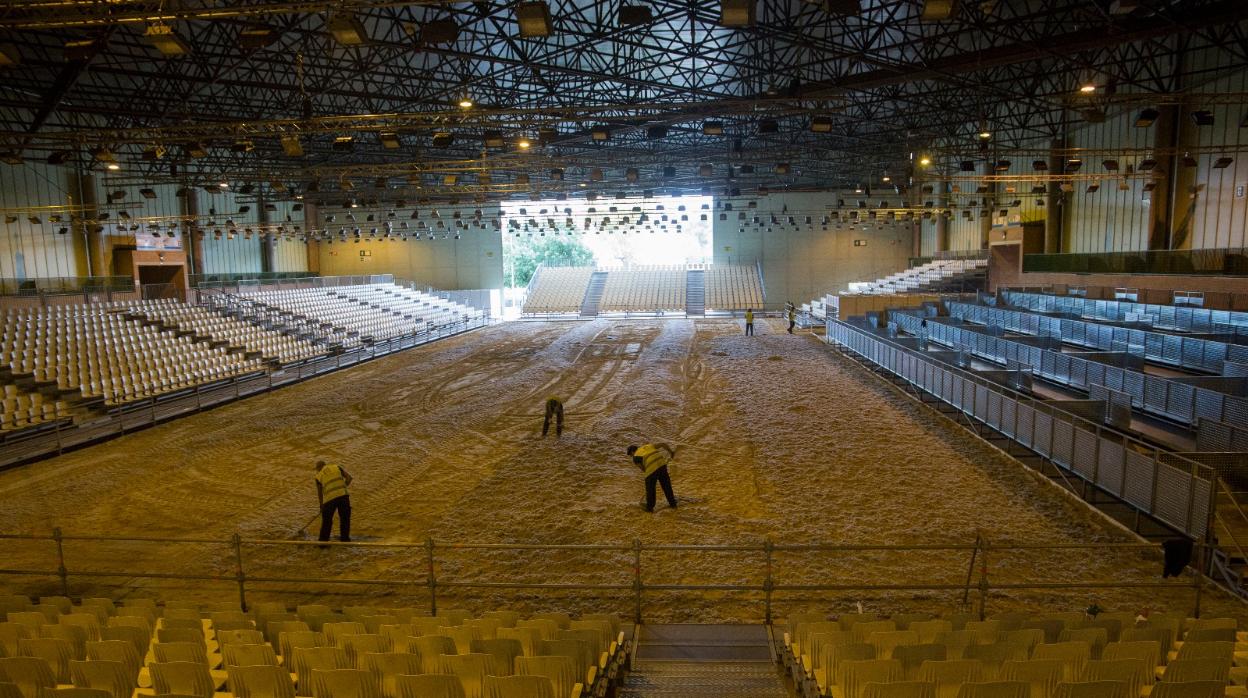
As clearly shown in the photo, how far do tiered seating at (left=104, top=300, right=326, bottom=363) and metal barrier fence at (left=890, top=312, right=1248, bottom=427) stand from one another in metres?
26.2

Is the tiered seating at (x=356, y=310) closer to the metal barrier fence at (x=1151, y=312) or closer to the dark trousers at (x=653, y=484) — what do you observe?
the dark trousers at (x=653, y=484)

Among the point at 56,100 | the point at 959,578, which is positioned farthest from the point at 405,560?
the point at 56,100

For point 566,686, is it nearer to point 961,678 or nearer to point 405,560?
point 961,678

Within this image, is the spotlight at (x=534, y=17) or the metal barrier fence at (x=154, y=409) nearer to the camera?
the spotlight at (x=534, y=17)

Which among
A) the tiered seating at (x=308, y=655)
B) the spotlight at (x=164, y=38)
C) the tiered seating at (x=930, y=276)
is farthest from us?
the tiered seating at (x=930, y=276)

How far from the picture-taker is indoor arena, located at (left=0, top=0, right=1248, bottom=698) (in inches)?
227

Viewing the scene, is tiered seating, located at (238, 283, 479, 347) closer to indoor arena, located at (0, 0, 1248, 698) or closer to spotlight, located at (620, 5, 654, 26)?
indoor arena, located at (0, 0, 1248, 698)

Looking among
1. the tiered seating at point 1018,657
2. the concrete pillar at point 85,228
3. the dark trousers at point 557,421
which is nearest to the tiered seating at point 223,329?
the concrete pillar at point 85,228

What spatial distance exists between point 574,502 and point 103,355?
1852 centimetres

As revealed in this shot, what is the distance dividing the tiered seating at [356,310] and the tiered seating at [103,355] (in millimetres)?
7079

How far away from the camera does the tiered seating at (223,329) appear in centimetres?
2709

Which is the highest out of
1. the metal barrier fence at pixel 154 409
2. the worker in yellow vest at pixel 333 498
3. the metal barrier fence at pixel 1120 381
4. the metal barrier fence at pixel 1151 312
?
the metal barrier fence at pixel 1151 312

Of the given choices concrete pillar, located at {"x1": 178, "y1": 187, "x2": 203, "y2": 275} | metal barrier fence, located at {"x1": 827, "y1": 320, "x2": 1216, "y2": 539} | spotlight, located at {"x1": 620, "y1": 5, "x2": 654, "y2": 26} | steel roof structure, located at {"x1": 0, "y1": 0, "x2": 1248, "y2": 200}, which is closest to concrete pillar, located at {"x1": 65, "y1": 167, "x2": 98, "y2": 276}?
steel roof structure, located at {"x1": 0, "y1": 0, "x2": 1248, "y2": 200}

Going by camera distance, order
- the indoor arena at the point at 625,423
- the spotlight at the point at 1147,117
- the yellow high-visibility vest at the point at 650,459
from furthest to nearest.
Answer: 1. the spotlight at the point at 1147,117
2. the yellow high-visibility vest at the point at 650,459
3. the indoor arena at the point at 625,423
